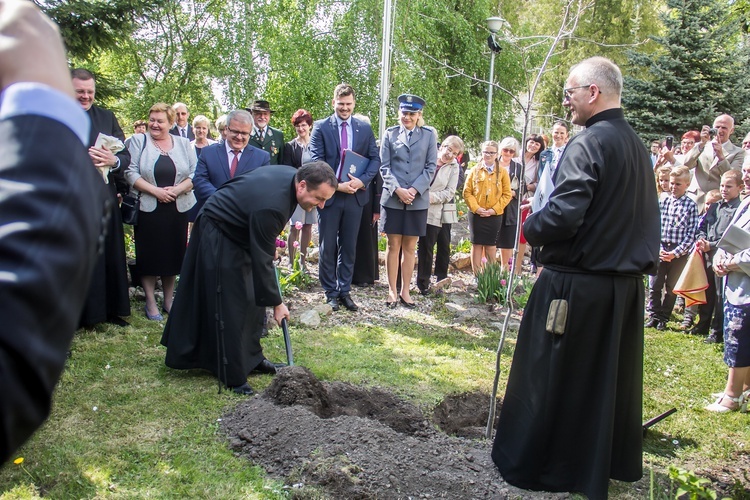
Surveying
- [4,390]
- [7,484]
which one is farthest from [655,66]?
[4,390]

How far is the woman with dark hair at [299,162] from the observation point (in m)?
9.12

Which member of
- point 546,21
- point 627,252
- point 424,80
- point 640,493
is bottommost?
point 640,493

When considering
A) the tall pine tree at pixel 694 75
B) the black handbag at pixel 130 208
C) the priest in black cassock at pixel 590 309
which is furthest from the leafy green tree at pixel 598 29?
the priest in black cassock at pixel 590 309

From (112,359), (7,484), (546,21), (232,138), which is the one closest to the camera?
(7,484)

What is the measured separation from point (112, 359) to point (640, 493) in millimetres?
4377

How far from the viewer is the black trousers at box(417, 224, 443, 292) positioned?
29.1ft

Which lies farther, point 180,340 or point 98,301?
point 98,301

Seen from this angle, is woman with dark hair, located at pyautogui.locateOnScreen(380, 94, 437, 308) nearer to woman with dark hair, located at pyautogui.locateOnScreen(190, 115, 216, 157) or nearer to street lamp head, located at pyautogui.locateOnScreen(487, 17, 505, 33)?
woman with dark hair, located at pyautogui.locateOnScreen(190, 115, 216, 157)

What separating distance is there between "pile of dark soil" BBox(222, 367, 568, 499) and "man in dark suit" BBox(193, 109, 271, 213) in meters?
2.38

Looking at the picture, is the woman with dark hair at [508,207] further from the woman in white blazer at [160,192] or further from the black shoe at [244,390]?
the black shoe at [244,390]

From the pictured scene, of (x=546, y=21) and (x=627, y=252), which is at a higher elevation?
(x=546, y=21)

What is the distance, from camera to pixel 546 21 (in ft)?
93.5

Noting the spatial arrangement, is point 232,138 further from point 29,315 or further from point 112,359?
point 29,315

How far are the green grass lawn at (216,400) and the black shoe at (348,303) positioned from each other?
45cm
